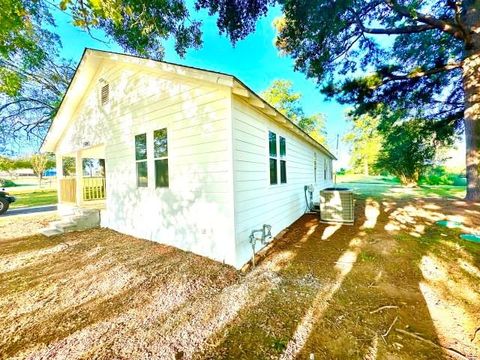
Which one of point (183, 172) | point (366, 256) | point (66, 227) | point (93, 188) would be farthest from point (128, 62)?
point (366, 256)

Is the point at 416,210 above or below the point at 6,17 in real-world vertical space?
below

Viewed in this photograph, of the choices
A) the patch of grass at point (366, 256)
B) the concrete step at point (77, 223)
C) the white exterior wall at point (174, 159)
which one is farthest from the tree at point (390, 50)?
the concrete step at point (77, 223)

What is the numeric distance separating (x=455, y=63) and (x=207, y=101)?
8.80 metres

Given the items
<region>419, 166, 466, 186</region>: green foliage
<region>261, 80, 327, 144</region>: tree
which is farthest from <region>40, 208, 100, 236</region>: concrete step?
<region>419, 166, 466, 186</region>: green foliage

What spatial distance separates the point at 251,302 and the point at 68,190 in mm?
9665

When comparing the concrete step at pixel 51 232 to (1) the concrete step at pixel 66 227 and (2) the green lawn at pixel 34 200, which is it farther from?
(2) the green lawn at pixel 34 200

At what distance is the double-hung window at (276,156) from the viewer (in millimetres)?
5524

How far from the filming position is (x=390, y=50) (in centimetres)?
872

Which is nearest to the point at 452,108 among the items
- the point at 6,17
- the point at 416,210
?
the point at 416,210

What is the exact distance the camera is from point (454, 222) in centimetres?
563

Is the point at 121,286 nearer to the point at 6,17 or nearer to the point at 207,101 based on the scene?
the point at 207,101

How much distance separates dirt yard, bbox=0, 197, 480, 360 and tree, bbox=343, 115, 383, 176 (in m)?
A: 30.4

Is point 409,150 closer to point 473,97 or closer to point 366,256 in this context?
point 473,97

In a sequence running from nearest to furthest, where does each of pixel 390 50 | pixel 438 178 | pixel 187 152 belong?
1. pixel 187 152
2. pixel 390 50
3. pixel 438 178
